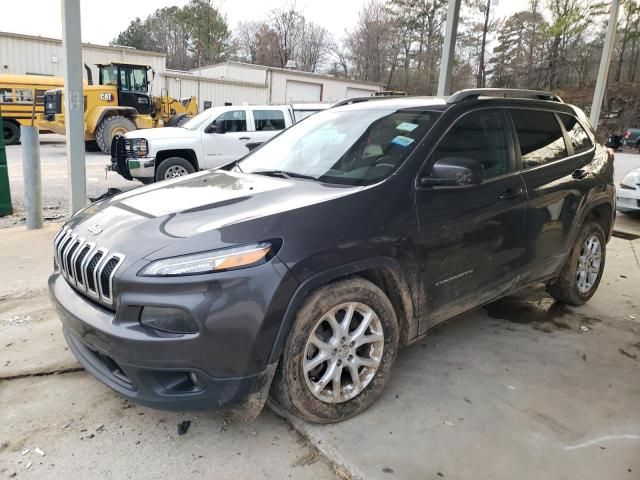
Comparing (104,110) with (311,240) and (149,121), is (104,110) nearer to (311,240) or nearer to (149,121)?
(149,121)

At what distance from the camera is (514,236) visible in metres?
3.35

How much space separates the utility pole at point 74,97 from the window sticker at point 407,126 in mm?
4057

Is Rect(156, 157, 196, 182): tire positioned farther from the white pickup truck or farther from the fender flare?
the fender flare

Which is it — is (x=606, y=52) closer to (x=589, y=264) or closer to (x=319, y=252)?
(x=589, y=264)

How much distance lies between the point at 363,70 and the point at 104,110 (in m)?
37.3

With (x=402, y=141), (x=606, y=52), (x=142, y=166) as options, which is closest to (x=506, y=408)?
(x=402, y=141)

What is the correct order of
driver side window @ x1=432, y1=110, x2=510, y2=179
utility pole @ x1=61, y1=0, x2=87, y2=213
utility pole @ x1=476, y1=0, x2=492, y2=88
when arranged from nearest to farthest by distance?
driver side window @ x1=432, y1=110, x2=510, y2=179
utility pole @ x1=61, y1=0, x2=87, y2=213
utility pole @ x1=476, y1=0, x2=492, y2=88

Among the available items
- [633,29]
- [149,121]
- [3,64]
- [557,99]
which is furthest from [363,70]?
[557,99]

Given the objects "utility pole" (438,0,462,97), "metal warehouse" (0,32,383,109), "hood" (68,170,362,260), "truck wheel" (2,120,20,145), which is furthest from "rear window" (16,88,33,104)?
"hood" (68,170,362,260)

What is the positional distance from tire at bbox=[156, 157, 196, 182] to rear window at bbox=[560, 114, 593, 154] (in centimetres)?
715

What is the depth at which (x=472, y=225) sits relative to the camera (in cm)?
303

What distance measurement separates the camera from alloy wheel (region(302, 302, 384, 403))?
246 cm

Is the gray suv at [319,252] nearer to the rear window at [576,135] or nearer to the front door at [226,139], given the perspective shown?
the rear window at [576,135]

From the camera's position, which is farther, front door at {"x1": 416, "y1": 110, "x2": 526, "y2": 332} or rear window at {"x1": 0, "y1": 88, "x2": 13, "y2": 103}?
rear window at {"x1": 0, "y1": 88, "x2": 13, "y2": 103}
